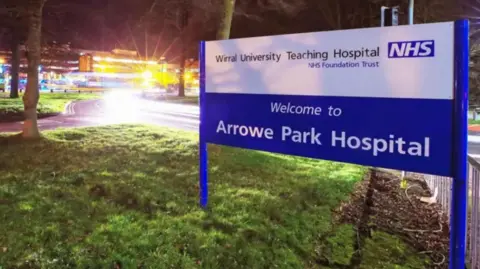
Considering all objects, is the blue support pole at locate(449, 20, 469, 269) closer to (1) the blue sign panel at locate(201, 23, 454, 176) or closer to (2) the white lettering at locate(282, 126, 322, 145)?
(1) the blue sign panel at locate(201, 23, 454, 176)

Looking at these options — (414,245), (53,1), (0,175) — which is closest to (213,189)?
(414,245)

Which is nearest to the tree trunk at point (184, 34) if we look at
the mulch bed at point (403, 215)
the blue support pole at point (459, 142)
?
the mulch bed at point (403, 215)

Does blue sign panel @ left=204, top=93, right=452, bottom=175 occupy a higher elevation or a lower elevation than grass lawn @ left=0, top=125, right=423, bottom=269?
higher

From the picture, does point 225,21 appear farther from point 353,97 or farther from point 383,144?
point 383,144

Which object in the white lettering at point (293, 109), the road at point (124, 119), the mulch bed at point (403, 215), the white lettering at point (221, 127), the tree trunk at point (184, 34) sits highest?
the tree trunk at point (184, 34)

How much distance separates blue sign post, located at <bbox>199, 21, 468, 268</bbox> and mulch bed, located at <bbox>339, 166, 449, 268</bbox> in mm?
1613

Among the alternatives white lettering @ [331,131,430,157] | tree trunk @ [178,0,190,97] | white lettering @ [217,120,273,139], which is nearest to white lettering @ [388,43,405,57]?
white lettering @ [331,131,430,157]

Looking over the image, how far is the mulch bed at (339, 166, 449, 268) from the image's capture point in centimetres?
517

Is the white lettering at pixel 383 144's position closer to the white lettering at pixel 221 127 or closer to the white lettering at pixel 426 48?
the white lettering at pixel 426 48

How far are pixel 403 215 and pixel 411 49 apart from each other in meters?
3.32

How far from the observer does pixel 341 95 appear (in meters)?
4.06

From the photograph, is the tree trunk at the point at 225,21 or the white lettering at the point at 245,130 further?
the tree trunk at the point at 225,21

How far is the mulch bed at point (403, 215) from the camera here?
203 inches

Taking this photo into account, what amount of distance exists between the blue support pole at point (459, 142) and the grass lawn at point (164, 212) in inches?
44.3
